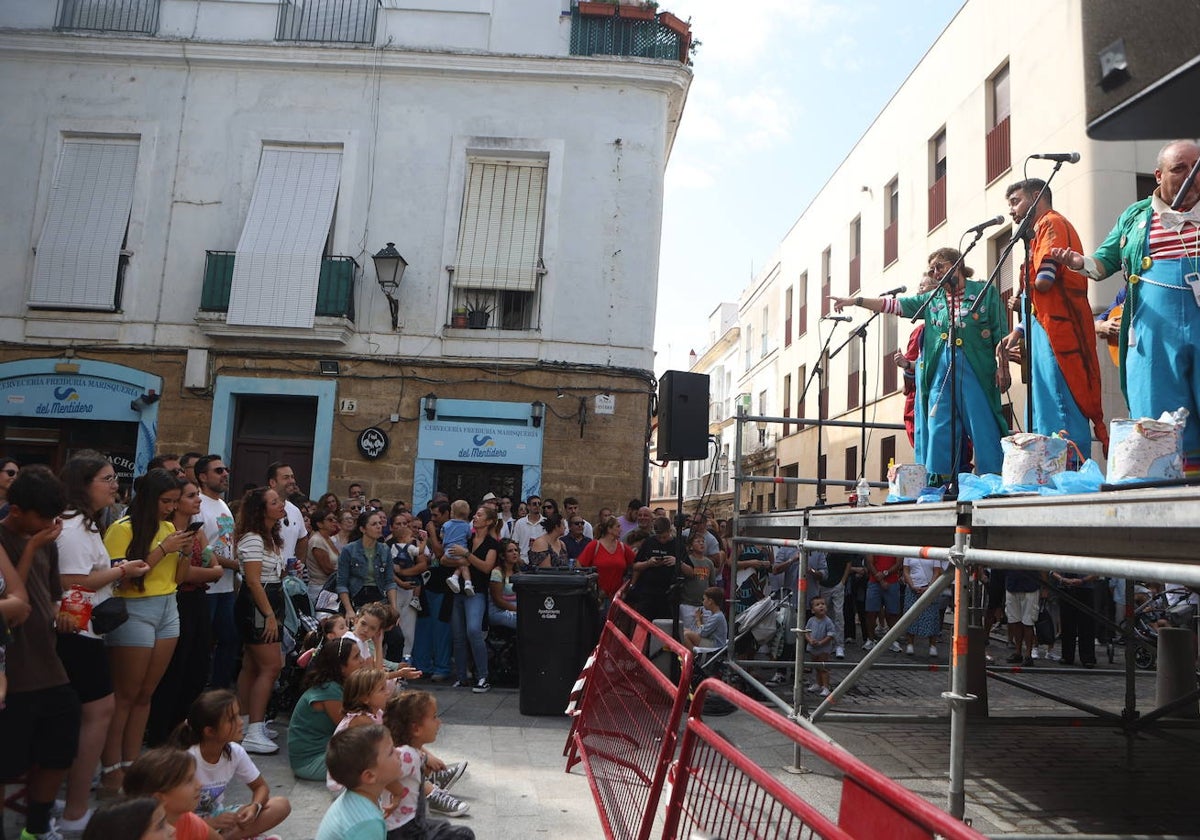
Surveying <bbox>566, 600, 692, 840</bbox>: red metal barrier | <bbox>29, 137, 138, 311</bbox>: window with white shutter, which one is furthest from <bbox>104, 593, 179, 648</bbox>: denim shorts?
<bbox>29, 137, 138, 311</bbox>: window with white shutter

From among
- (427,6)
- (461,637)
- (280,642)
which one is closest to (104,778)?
(280,642)

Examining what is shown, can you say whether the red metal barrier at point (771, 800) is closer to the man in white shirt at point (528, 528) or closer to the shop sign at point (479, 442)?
the man in white shirt at point (528, 528)

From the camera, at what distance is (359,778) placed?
3480 millimetres

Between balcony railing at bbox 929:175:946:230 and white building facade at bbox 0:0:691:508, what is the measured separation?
5910 millimetres

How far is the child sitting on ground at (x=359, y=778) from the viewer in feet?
11.1

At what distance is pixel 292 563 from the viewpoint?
7121 mm

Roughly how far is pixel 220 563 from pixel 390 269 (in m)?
8.54

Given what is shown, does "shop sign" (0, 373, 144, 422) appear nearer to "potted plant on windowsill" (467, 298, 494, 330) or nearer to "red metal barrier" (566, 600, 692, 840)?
"potted plant on windowsill" (467, 298, 494, 330)

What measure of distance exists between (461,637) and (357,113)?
Answer: 31.0 ft

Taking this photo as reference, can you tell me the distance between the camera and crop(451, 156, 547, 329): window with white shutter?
47.3 ft

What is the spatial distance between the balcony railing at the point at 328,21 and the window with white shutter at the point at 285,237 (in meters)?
1.88

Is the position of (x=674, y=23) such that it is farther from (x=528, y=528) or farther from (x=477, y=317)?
(x=528, y=528)

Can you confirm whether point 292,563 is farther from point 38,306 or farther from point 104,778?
point 38,306

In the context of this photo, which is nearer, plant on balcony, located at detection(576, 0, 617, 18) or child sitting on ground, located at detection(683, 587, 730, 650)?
child sitting on ground, located at detection(683, 587, 730, 650)
